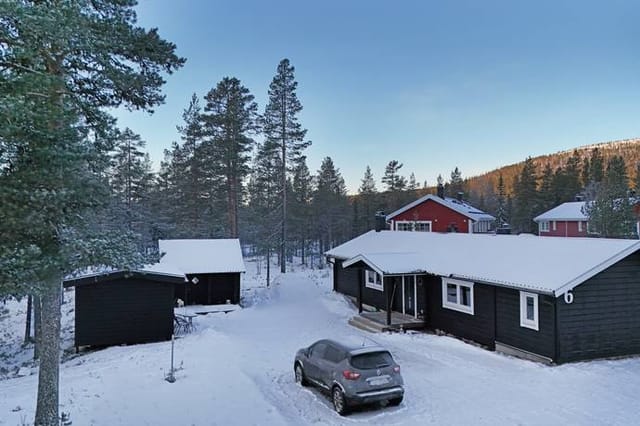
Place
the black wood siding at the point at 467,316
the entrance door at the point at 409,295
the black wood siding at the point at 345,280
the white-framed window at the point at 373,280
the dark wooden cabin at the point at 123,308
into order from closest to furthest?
1. the black wood siding at the point at 467,316
2. the dark wooden cabin at the point at 123,308
3. the entrance door at the point at 409,295
4. the white-framed window at the point at 373,280
5. the black wood siding at the point at 345,280

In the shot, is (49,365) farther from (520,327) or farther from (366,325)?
(366,325)

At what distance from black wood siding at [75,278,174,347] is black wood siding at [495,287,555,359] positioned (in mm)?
12431

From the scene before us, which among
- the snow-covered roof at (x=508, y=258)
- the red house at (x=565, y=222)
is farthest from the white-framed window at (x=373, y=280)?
the red house at (x=565, y=222)

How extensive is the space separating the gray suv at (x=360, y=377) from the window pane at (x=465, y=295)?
6923 millimetres

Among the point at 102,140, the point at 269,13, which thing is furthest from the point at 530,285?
the point at 269,13

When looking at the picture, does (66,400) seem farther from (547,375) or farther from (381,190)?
(381,190)

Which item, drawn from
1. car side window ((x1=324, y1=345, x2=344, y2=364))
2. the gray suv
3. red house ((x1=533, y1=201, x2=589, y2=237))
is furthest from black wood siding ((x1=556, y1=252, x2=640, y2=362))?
red house ((x1=533, y1=201, x2=589, y2=237))

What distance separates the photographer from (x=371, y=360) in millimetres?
9375

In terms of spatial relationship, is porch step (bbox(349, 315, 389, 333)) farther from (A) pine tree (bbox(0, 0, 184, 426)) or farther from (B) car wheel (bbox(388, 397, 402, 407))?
(A) pine tree (bbox(0, 0, 184, 426))

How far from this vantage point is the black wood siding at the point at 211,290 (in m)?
24.3

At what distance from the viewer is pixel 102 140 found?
8.77 m

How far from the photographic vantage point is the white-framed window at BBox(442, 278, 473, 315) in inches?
606

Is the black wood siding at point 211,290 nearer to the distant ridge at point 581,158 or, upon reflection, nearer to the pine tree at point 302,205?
the pine tree at point 302,205

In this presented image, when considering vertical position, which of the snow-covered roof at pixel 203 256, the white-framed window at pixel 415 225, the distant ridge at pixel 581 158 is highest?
the distant ridge at pixel 581 158
